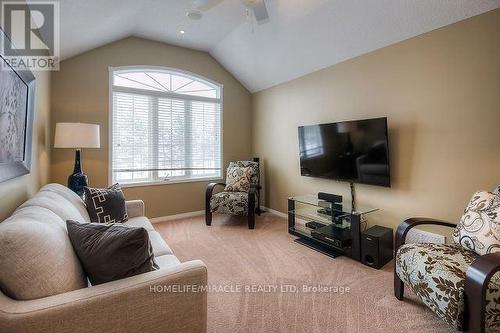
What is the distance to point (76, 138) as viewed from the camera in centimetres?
278

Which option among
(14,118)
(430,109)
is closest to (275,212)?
(430,109)

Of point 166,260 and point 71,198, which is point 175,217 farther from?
point 166,260

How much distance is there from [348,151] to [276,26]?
191 centimetres

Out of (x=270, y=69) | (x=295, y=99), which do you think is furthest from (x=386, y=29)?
(x=270, y=69)

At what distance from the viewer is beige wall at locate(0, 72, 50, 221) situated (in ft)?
5.51

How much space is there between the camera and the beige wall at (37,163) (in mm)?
1679

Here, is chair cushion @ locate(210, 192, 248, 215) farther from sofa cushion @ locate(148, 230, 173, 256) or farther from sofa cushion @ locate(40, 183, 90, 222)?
sofa cushion @ locate(40, 183, 90, 222)

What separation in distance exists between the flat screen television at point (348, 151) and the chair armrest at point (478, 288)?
144 cm

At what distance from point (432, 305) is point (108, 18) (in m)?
4.03

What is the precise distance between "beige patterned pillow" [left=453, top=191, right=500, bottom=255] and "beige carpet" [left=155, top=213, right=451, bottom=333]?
598 millimetres

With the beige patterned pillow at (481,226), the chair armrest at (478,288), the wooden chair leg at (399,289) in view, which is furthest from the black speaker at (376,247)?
the chair armrest at (478,288)

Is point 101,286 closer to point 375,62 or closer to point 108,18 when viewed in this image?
point 108,18

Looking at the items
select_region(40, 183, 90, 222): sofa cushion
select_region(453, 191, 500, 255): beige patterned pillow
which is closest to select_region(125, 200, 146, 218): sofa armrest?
select_region(40, 183, 90, 222): sofa cushion

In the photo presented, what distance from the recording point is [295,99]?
4043 mm
